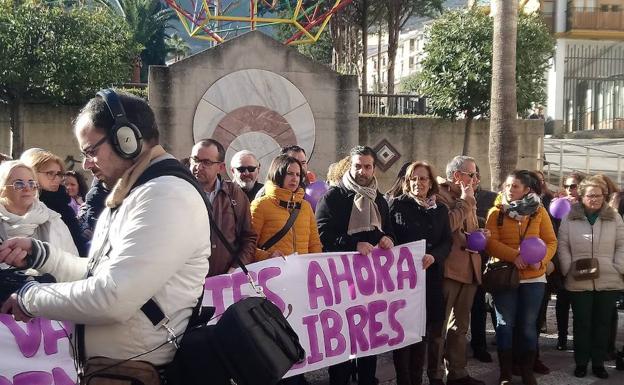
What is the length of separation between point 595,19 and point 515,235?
36043 millimetres

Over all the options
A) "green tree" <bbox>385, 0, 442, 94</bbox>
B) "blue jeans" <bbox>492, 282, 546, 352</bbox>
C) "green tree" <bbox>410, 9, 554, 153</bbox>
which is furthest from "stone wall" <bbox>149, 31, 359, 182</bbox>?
"green tree" <bbox>385, 0, 442, 94</bbox>

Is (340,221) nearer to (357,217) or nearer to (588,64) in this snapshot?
(357,217)

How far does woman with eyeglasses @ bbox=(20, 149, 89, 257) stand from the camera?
5.06 meters

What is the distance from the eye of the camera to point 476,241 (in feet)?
19.8

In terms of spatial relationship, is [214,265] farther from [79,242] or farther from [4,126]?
[4,126]

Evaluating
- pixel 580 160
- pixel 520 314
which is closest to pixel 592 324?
pixel 520 314

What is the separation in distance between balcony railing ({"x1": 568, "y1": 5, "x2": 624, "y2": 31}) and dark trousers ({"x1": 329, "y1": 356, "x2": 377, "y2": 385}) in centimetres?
3602

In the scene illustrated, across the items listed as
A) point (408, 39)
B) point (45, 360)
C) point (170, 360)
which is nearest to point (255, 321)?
point (170, 360)

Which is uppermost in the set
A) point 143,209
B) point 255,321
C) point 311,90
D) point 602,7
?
point 602,7

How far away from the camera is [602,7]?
3888 centimetres

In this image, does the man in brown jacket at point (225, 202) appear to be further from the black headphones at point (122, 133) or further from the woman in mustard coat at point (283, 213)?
the black headphones at point (122, 133)

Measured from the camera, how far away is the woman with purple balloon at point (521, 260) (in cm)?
596

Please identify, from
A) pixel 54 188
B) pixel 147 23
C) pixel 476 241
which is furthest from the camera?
pixel 147 23

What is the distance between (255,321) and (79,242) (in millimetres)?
3001
